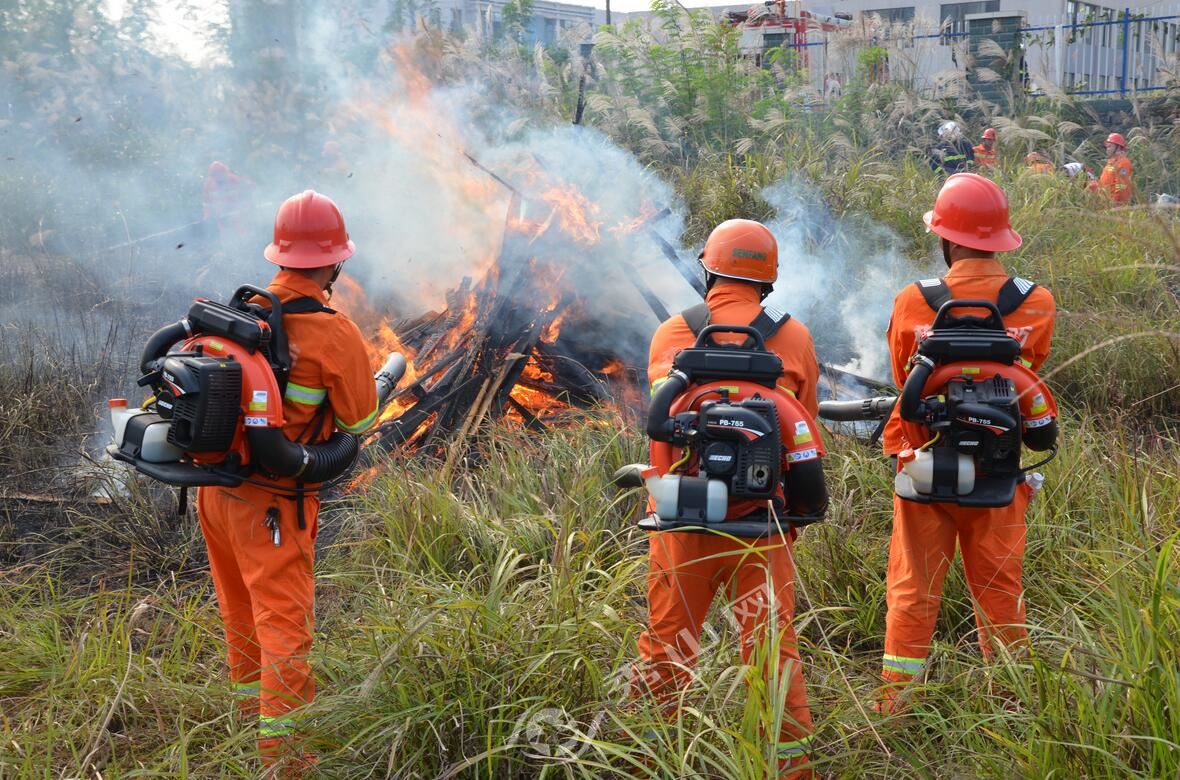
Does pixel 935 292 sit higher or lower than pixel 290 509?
higher

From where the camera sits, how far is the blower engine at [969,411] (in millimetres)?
3471

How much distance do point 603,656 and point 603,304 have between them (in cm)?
434

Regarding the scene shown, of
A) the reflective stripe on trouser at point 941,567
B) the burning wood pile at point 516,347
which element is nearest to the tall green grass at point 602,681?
the reflective stripe on trouser at point 941,567

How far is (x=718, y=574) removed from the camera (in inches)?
131

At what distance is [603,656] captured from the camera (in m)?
3.05

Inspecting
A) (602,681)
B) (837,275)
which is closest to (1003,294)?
(602,681)

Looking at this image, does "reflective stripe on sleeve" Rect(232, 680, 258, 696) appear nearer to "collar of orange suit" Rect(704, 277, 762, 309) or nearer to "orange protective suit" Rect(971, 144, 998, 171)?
"collar of orange suit" Rect(704, 277, 762, 309)

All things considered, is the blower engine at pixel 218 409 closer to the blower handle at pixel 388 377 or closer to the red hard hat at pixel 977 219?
the blower handle at pixel 388 377

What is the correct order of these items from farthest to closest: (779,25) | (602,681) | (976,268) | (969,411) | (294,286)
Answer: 1. (779,25)
2. (976,268)
3. (294,286)
4. (969,411)
5. (602,681)

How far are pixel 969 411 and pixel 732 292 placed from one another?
2.92 ft

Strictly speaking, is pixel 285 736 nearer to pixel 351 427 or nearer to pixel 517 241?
pixel 351 427

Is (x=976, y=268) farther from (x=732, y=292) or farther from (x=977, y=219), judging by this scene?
(x=732, y=292)

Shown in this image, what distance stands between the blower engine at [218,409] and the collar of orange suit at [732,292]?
4.70 feet

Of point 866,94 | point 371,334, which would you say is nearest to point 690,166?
point 866,94
